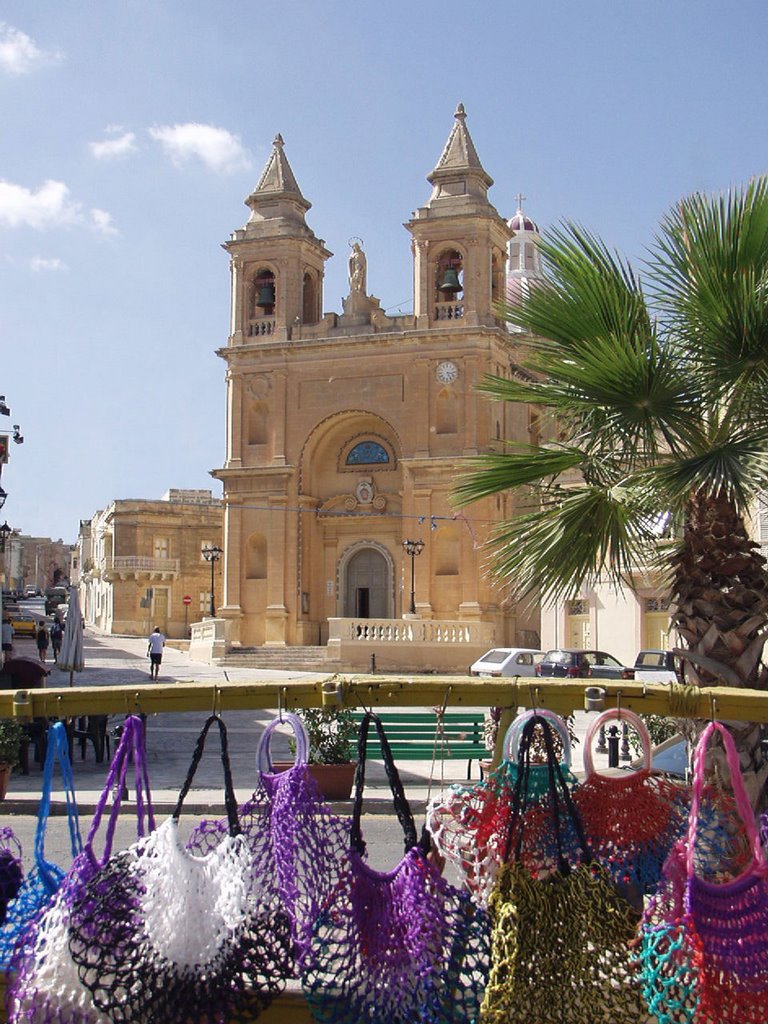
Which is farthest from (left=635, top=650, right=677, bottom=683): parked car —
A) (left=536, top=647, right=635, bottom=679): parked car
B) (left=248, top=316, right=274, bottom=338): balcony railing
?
(left=248, top=316, right=274, bottom=338): balcony railing

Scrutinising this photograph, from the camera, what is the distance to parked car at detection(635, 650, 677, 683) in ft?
83.2

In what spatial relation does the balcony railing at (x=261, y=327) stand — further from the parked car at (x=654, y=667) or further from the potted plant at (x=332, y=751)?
the potted plant at (x=332, y=751)

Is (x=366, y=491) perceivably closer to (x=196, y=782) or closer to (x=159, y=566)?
(x=159, y=566)

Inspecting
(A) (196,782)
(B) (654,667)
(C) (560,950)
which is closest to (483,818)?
(C) (560,950)

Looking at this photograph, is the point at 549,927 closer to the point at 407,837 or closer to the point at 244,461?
the point at 407,837

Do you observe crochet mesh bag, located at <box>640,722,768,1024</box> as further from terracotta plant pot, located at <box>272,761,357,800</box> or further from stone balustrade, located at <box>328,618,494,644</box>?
stone balustrade, located at <box>328,618,494,644</box>

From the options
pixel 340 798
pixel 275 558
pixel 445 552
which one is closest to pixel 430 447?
pixel 445 552

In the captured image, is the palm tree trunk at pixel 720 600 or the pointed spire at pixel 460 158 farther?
the pointed spire at pixel 460 158

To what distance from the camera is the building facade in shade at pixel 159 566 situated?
2510 inches

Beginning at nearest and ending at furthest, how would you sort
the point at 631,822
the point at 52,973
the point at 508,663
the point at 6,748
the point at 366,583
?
the point at 52,973, the point at 631,822, the point at 6,748, the point at 508,663, the point at 366,583

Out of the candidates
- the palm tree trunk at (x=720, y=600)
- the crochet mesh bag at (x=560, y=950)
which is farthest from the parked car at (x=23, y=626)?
the crochet mesh bag at (x=560, y=950)

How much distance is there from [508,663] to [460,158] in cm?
2148

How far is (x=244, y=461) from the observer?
4328 cm

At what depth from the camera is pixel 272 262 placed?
4384 cm
